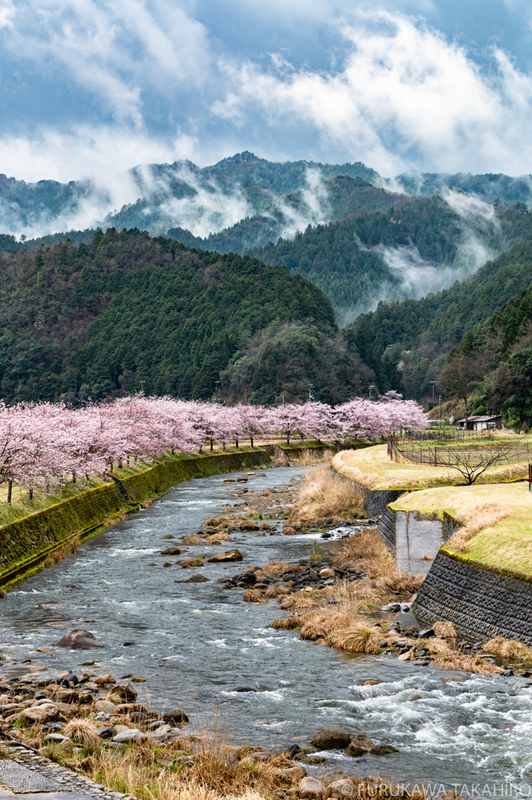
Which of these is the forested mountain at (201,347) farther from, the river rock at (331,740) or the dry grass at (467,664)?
the river rock at (331,740)

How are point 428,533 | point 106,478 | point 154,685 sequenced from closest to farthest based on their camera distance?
point 154,685 → point 428,533 → point 106,478

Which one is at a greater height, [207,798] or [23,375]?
[23,375]

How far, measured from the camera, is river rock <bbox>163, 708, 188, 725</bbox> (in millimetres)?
12125

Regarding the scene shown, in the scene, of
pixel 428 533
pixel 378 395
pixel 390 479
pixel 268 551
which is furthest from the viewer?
pixel 378 395

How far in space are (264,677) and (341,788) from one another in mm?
5336

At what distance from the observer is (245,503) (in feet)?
147

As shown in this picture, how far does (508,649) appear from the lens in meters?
15.4

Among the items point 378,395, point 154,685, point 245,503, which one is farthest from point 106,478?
point 378,395

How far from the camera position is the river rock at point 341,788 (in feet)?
31.1

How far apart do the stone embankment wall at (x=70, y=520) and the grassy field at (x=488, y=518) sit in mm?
13641

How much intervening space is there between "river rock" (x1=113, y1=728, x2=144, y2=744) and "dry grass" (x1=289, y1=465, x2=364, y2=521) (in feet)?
85.4

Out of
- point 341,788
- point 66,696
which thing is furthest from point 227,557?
point 341,788

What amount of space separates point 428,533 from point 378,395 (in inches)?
5104

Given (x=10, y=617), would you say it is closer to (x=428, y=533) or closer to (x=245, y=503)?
(x=428, y=533)
